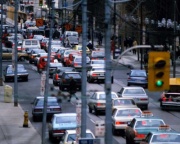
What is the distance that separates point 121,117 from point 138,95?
31.2 ft

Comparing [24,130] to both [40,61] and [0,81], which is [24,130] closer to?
[0,81]

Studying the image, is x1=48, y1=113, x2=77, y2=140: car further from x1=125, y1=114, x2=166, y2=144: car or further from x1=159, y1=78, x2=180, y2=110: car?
x1=159, y1=78, x2=180, y2=110: car

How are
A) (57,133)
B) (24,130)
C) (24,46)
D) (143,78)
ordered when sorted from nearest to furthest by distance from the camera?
(57,133)
(24,130)
(143,78)
(24,46)

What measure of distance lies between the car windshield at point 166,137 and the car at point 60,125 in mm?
7292

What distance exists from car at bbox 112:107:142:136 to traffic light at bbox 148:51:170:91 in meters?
16.2

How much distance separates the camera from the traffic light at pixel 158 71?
20.7 meters

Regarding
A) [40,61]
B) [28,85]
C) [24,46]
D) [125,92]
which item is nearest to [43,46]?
[24,46]

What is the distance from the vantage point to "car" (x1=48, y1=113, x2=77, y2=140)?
35938mm

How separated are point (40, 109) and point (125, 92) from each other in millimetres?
6804

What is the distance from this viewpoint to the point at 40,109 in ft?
139

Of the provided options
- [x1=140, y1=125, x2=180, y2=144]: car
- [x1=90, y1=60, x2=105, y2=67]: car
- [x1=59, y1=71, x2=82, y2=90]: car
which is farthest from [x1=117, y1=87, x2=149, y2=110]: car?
[x1=140, y1=125, x2=180, y2=144]: car

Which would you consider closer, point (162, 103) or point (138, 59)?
point (162, 103)

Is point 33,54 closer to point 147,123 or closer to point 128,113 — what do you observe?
point 128,113

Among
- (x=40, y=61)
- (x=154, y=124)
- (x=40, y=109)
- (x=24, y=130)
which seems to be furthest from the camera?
(x=40, y=61)
